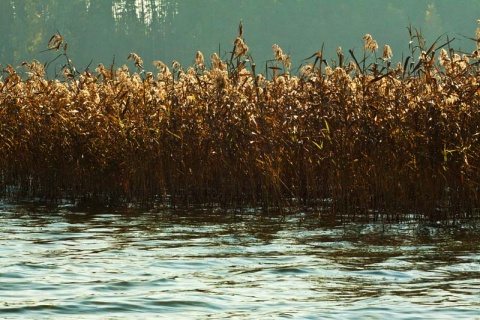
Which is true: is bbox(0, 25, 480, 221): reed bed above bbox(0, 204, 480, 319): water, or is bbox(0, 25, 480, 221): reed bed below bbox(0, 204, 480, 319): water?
above

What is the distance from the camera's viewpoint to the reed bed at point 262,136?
11109mm

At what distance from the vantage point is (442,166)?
35.9 ft

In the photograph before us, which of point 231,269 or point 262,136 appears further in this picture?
point 262,136

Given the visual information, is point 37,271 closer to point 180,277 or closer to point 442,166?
point 180,277

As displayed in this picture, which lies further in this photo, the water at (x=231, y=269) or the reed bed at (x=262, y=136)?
the reed bed at (x=262, y=136)

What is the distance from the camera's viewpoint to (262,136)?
40.2 feet

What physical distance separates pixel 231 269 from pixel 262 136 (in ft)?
12.8

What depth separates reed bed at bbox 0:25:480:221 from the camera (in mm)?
11109

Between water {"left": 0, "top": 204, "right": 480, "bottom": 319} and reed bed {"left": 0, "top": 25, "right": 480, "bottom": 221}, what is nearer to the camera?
water {"left": 0, "top": 204, "right": 480, "bottom": 319}

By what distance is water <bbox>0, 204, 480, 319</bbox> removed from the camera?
6840 mm

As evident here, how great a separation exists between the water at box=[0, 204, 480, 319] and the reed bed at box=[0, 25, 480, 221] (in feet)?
2.04

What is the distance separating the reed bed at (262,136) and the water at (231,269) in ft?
2.04

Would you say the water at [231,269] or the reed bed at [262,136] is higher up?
the reed bed at [262,136]

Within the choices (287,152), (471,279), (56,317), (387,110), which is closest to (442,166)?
(387,110)
